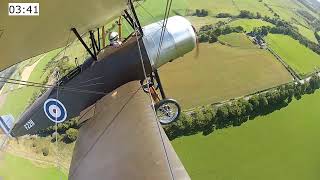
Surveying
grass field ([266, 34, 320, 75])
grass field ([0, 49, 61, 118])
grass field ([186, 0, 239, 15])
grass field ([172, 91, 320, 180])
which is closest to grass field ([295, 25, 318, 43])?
grass field ([266, 34, 320, 75])

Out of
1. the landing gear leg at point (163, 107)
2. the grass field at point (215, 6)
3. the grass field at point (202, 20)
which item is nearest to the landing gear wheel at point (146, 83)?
the landing gear leg at point (163, 107)

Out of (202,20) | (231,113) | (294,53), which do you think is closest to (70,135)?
(231,113)

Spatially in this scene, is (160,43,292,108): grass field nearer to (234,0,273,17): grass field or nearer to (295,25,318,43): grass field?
(295,25,318,43): grass field

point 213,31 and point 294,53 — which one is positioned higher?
point 213,31
